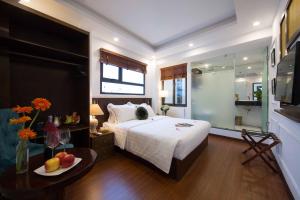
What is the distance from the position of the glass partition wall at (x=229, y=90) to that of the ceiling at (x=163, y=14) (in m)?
1.36

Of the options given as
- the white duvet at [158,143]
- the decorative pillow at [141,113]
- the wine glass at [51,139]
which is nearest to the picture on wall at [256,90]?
the white duvet at [158,143]

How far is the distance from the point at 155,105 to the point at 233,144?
2.64 m

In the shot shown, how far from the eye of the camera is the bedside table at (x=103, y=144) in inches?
90.5

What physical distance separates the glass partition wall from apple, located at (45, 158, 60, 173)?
162 inches

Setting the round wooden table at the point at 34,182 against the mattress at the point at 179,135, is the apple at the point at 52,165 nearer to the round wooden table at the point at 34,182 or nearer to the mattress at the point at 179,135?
the round wooden table at the point at 34,182

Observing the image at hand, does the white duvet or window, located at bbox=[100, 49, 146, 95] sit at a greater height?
window, located at bbox=[100, 49, 146, 95]

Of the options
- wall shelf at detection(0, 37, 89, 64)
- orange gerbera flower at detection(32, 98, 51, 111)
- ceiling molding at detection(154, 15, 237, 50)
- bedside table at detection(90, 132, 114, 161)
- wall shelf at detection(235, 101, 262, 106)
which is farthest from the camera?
wall shelf at detection(235, 101, 262, 106)

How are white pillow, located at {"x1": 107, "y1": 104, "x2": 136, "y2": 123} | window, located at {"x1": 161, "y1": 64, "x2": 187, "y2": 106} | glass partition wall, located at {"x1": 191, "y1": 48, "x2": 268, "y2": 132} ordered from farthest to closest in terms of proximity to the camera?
window, located at {"x1": 161, "y1": 64, "x2": 187, "y2": 106}
glass partition wall, located at {"x1": 191, "y1": 48, "x2": 268, "y2": 132}
white pillow, located at {"x1": 107, "y1": 104, "x2": 136, "y2": 123}

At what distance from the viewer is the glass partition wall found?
3.84 m

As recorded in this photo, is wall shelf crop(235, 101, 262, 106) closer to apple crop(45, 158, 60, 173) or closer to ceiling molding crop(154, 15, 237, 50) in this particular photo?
ceiling molding crop(154, 15, 237, 50)

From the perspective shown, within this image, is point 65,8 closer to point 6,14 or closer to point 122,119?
point 6,14

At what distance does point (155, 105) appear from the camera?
4.85m

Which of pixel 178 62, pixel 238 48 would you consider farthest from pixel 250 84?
pixel 178 62

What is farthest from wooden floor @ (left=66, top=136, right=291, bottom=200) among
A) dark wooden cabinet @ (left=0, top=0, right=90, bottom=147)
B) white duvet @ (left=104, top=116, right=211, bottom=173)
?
dark wooden cabinet @ (left=0, top=0, right=90, bottom=147)
